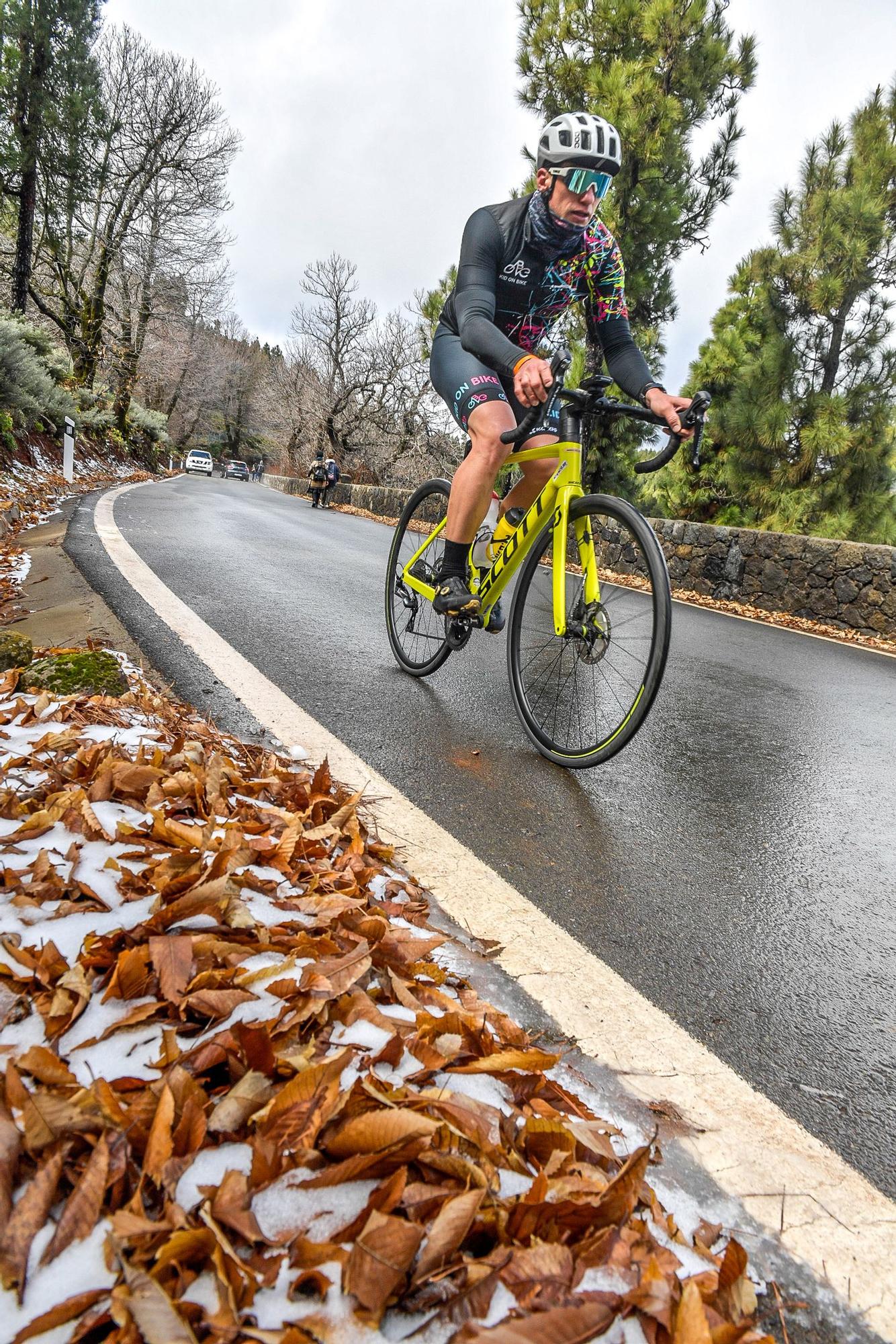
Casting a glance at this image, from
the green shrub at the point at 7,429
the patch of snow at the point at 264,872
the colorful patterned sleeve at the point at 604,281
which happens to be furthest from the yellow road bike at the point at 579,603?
the green shrub at the point at 7,429

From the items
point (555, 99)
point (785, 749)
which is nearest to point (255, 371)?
point (555, 99)

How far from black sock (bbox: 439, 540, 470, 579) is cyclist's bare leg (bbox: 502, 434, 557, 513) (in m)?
0.25

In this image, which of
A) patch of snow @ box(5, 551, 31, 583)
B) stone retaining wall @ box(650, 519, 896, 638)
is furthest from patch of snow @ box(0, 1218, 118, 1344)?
stone retaining wall @ box(650, 519, 896, 638)

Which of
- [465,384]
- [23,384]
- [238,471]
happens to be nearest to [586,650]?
[465,384]

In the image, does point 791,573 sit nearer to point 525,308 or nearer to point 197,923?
point 525,308

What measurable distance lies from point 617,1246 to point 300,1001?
520 millimetres

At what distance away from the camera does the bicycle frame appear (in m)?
3.00

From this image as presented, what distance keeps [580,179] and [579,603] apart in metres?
1.58

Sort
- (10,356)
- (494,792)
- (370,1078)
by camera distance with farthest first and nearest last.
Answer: (10,356), (494,792), (370,1078)

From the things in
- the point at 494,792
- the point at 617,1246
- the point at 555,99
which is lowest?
the point at 494,792

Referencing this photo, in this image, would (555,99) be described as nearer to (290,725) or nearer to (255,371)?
(290,725)

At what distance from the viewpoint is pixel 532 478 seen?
3363 millimetres

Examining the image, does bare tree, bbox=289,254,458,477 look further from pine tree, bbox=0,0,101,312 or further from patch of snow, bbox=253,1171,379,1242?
patch of snow, bbox=253,1171,379,1242

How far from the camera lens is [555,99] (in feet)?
49.5
